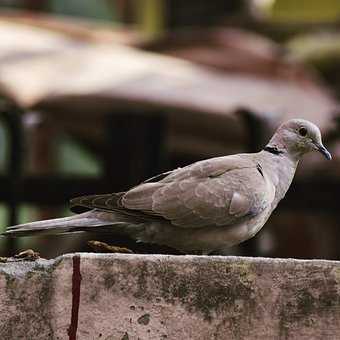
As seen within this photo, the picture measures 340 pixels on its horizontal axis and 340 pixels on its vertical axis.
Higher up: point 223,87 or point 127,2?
point 223,87

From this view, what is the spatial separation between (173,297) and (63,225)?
0.80 metres

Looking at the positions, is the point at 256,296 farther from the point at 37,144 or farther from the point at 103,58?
the point at 37,144

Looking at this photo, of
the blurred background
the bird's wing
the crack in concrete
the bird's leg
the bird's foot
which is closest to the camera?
the crack in concrete

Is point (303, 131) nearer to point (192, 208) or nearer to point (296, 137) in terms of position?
point (296, 137)

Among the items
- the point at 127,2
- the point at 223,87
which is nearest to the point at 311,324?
the point at 223,87

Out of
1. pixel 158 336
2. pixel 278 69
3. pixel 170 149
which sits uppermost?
pixel 158 336

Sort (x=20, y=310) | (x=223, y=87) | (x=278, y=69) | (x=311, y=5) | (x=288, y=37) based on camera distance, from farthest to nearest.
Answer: (x=311, y=5) → (x=288, y=37) → (x=278, y=69) → (x=223, y=87) → (x=20, y=310)

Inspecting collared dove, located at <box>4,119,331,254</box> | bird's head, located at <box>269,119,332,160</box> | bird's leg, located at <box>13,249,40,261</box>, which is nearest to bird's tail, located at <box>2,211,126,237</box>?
collared dove, located at <box>4,119,331,254</box>

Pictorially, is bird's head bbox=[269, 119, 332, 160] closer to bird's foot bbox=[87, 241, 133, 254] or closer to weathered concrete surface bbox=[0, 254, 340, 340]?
bird's foot bbox=[87, 241, 133, 254]

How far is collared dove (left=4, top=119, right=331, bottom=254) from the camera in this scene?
4.05 metres

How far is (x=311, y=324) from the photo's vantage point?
3197 mm

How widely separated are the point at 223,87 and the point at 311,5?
6697mm

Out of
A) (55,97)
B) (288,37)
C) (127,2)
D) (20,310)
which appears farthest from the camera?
(127,2)

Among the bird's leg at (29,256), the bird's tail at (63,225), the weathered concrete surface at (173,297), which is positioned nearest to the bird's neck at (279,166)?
the bird's tail at (63,225)
